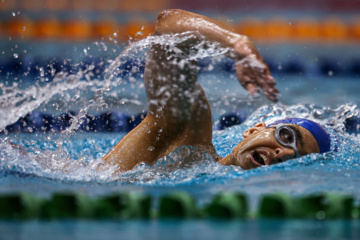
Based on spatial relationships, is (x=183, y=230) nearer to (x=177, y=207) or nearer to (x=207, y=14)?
(x=177, y=207)

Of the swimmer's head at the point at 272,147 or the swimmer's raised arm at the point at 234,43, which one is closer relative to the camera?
the swimmer's raised arm at the point at 234,43

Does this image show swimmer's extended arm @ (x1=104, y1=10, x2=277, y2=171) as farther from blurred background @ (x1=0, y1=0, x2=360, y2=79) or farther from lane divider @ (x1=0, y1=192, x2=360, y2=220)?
blurred background @ (x1=0, y1=0, x2=360, y2=79)

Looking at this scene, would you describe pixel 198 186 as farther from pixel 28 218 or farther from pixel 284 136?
pixel 28 218

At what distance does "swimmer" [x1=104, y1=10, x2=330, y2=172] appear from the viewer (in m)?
2.01

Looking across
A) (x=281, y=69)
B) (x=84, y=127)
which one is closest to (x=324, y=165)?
(x=84, y=127)

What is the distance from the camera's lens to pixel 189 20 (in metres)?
1.93

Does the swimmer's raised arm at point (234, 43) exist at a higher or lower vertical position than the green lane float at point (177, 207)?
higher

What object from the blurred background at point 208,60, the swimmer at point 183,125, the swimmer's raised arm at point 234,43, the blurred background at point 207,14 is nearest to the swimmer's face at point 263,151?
the swimmer at point 183,125

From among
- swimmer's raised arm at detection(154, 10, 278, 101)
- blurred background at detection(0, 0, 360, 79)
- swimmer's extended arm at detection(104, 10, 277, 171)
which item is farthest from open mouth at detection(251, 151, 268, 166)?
blurred background at detection(0, 0, 360, 79)

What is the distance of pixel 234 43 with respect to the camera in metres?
1.72

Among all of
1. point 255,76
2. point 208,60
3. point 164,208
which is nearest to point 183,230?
point 164,208

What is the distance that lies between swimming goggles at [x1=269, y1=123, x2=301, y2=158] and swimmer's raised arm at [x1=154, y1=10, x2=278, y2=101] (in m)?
0.56

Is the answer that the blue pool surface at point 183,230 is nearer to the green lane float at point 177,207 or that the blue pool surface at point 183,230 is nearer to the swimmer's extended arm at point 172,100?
the green lane float at point 177,207

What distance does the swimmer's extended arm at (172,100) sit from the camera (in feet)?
6.27
